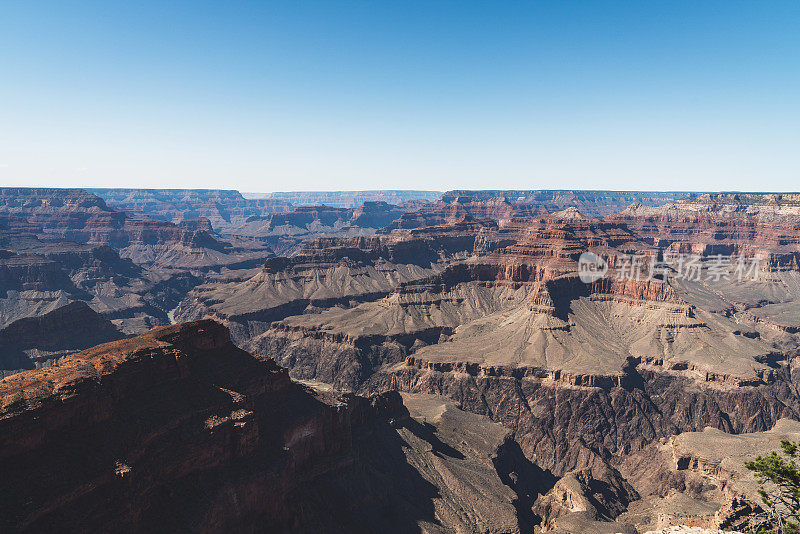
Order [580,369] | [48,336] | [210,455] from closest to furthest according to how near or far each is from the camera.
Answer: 1. [210,455]
2. [580,369]
3. [48,336]

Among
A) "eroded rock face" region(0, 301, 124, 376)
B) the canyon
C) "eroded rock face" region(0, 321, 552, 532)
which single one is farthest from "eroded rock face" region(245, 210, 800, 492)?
"eroded rock face" region(0, 301, 124, 376)

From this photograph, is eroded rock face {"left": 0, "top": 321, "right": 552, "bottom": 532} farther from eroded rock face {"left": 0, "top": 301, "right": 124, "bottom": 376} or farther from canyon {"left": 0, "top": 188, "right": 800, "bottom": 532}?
eroded rock face {"left": 0, "top": 301, "right": 124, "bottom": 376}

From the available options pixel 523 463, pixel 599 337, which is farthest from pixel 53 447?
pixel 599 337

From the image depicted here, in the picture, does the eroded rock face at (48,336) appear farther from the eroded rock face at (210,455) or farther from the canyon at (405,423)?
the eroded rock face at (210,455)

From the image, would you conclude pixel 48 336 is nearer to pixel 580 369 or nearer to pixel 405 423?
pixel 405 423

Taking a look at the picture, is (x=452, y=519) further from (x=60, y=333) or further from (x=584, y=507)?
(x=60, y=333)

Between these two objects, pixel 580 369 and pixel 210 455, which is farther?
pixel 580 369

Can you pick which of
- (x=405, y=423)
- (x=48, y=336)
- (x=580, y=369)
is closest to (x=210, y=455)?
(x=405, y=423)

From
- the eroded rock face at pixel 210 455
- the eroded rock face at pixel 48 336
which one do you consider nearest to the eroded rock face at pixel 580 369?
the eroded rock face at pixel 210 455

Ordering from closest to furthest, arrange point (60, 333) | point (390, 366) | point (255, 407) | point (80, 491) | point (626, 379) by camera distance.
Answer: point (80, 491)
point (255, 407)
point (626, 379)
point (60, 333)
point (390, 366)
